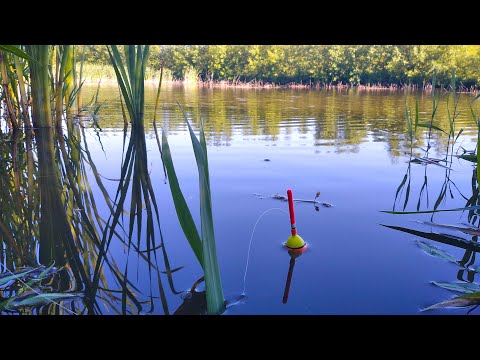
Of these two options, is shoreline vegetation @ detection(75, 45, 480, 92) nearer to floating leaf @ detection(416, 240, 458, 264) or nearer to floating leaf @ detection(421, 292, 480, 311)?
floating leaf @ detection(416, 240, 458, 264)

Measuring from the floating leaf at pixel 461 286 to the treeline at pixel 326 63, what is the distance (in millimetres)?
25510

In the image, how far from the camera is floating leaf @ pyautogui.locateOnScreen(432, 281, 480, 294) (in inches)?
50.6

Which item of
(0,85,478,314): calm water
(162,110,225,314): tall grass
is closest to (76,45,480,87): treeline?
(0,85,478,314): calm water

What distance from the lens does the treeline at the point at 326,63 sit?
27.8 meters

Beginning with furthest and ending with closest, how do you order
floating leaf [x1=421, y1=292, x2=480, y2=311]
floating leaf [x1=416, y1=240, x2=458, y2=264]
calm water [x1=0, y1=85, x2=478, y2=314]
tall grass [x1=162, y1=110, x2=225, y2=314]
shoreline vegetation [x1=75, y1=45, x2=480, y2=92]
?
shoreline vegetation [x1=75, y1=45, x2=480, y2=92]
floating leaf [x1=416, y1=240, x2=458, y2=264]
calm water [x1=0, y1=85, x2=478, y2=314]
floating leaf [x1=421, y1=292, x2=480, y2=311]
tall grass [x1=162, y1=110, x2=225, y2=314]

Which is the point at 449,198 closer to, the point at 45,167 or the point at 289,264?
the point at 289,264

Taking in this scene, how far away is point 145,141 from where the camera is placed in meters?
3.97

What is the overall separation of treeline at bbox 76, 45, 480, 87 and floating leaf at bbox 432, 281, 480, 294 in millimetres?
25510

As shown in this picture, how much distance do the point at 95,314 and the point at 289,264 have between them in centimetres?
63

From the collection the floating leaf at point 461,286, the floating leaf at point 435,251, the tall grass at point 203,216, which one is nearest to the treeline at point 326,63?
the floating leaf at point 435,251

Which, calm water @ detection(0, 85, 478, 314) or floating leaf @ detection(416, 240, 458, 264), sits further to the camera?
floating leaf @ detection(416, 240, 458, 264)

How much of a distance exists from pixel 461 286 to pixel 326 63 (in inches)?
1233

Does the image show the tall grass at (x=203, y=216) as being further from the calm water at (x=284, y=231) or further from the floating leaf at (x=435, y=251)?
the floating leaf at (x=435, y=251)
